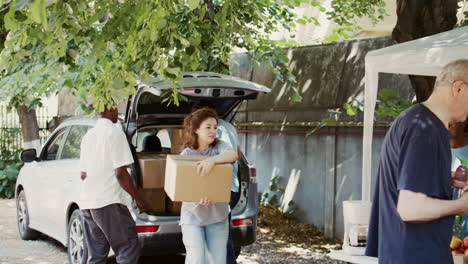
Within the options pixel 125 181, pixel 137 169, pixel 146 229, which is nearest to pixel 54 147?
pixel 137 169

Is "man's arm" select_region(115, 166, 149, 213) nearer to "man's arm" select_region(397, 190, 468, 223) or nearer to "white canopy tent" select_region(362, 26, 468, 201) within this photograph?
"white canopy tent" select_region(362, 26, 468, 201)

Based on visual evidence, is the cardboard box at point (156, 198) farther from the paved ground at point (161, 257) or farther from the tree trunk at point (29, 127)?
the tree trunk at point (29, 127)

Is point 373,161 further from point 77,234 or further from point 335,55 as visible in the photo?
point 77,234

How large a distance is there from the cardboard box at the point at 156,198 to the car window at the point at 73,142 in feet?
4.15

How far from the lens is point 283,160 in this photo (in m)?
11.0

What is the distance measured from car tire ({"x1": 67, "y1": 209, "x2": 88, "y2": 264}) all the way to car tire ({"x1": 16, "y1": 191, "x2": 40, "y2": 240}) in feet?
7.70

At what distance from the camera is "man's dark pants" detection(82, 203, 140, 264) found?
6.21m

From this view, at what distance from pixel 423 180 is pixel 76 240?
4.91 m

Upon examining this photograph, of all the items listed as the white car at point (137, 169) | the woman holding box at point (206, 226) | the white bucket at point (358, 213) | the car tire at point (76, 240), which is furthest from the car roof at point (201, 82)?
the white bucket at point (358, 213)

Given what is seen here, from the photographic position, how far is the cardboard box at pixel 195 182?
5379mm

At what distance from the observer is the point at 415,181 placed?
3.06 meters

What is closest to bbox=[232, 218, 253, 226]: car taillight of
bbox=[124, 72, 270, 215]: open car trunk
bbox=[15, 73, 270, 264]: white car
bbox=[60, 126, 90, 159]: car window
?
bbox=[15, 73, 270, 264]: white car

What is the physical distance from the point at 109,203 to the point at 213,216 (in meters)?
1.22

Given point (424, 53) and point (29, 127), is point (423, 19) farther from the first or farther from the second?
point (29, 127)
